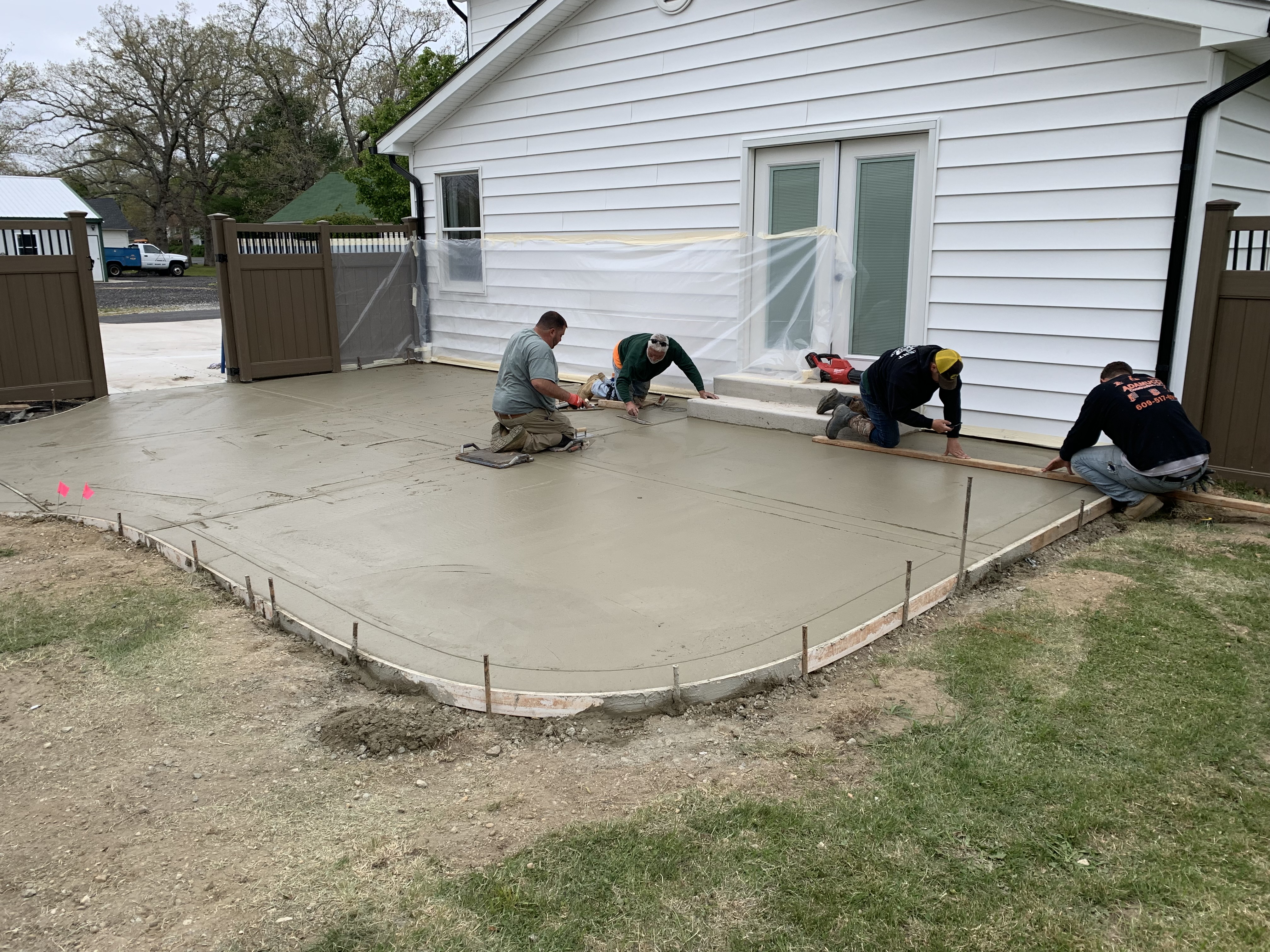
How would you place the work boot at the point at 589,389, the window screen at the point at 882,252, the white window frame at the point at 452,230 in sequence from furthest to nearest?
the white window frame at the point at 452,230 < the work boot at the point at 589,389 < the window screen at the point at 882,252

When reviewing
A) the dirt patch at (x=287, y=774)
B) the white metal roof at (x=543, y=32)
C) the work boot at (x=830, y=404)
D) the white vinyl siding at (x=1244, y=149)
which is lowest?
the dirt patch at (x=287, y=774)

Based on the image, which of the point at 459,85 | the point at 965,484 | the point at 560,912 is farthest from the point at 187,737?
the point at 459,85

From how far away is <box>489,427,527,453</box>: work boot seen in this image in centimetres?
752

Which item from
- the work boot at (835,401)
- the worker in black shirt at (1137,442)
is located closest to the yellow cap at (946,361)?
the worker in black shirt at (1137,442)

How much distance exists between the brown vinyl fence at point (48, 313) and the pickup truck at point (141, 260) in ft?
134

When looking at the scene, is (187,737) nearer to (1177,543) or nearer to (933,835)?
(933,835)

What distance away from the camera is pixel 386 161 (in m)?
21.7

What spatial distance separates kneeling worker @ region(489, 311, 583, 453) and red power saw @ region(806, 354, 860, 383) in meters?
2.51

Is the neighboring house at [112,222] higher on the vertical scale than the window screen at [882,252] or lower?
higher

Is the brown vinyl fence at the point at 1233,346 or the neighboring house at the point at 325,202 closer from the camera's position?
the brown vinyl fence at the point at 1233,346

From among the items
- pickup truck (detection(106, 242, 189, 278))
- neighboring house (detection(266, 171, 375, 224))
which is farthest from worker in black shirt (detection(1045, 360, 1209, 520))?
pickup truck (detection(106, 242, 189, 278))

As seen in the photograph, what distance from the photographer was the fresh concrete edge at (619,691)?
354 centimetres

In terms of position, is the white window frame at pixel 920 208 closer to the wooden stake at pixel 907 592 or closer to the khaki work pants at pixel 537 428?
the khaki work pants at pixel 537 428

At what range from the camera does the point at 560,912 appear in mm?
2488
